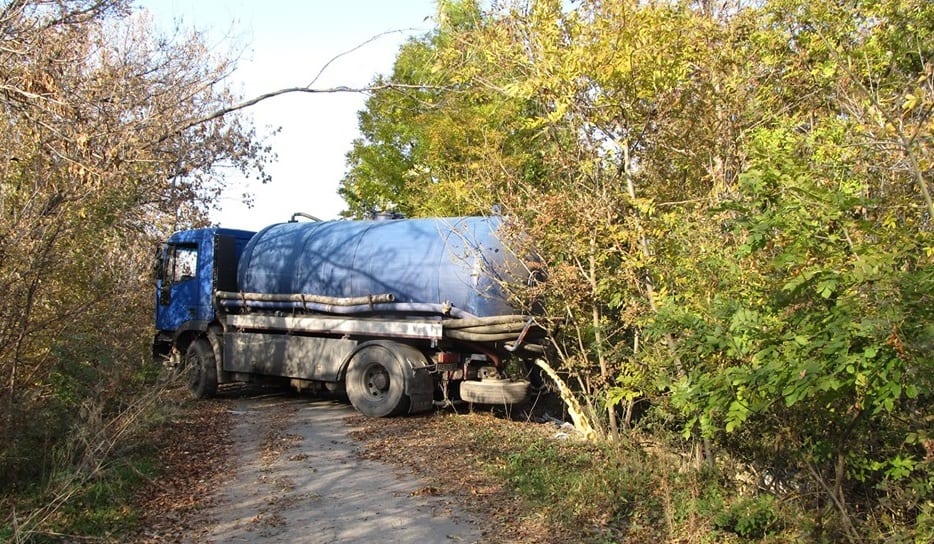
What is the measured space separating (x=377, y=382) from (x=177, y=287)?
17.5 feet

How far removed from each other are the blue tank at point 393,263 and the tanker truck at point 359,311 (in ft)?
0.06

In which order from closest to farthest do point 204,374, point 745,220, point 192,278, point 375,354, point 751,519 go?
point 745,220
point 751,519
point 375,354
point 204,374
point 192,278

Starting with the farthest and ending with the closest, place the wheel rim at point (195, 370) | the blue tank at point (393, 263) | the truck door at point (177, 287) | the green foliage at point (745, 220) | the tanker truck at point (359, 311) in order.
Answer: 1. the truck door at point (177, 287)
2. the wheel rim at point (195, 370)
3. the tanker truck at point (359, 311)
4. the blue tank at point (393, 263)
5. the green foliage at point (745, 220)

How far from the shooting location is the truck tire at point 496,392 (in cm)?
1080

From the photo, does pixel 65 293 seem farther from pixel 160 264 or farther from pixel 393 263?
pixel 160 264

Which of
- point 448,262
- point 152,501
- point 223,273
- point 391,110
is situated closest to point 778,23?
point 448,262

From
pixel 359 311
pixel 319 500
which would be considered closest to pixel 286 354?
pixel 359 311

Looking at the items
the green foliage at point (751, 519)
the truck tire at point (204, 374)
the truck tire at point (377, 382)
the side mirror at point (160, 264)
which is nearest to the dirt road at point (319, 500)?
the truck tire at point (377, 382)

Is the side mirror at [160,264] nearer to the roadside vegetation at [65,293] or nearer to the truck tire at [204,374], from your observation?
the truck tire at [204,374]

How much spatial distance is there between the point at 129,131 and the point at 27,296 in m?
2.07

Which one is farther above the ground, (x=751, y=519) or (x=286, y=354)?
(x=286, y=354)

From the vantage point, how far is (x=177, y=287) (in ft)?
48.1

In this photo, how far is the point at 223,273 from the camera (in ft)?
46.2

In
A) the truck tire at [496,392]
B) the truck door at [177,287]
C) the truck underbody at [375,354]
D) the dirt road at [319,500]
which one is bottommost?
the dirt road at [319,500]
